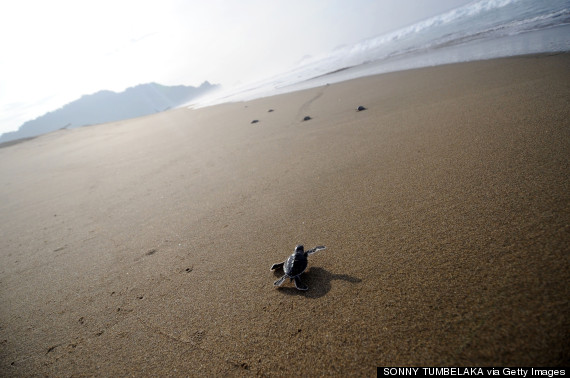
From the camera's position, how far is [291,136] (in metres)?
5.38

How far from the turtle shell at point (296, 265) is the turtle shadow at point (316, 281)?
12 centimetres

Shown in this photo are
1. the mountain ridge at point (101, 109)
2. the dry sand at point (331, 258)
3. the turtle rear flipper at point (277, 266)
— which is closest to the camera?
the dry sand at point (331, 258)

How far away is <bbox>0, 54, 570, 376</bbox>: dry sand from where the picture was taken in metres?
1.41

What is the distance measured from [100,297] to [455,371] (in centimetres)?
270

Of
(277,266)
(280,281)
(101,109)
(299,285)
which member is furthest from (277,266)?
(101,109)

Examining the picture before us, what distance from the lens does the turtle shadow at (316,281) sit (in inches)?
71.5

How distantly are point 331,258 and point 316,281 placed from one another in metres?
0.25

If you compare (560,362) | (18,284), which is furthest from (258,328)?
(18,284)

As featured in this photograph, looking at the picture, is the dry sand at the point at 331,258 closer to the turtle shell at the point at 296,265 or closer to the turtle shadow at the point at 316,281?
the turtle shadow at the point at 316,281

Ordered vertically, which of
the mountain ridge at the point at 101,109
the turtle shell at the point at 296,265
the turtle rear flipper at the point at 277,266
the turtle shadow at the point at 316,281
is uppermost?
the mountain ridge at the point at 101,109

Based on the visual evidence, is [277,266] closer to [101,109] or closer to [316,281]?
[316,281]

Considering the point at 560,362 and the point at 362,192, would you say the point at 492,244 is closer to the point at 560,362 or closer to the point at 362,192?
the point at 560,362

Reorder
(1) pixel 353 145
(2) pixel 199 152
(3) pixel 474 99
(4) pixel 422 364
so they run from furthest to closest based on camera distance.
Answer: (2) pixel 199 152 < (3) pixel 474 99 < (1) pixel 353 145 < (4) pixel 422 364

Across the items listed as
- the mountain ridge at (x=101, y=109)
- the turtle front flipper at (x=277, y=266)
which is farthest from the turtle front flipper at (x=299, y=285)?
the mountain ridge at (x=101, y=109)
